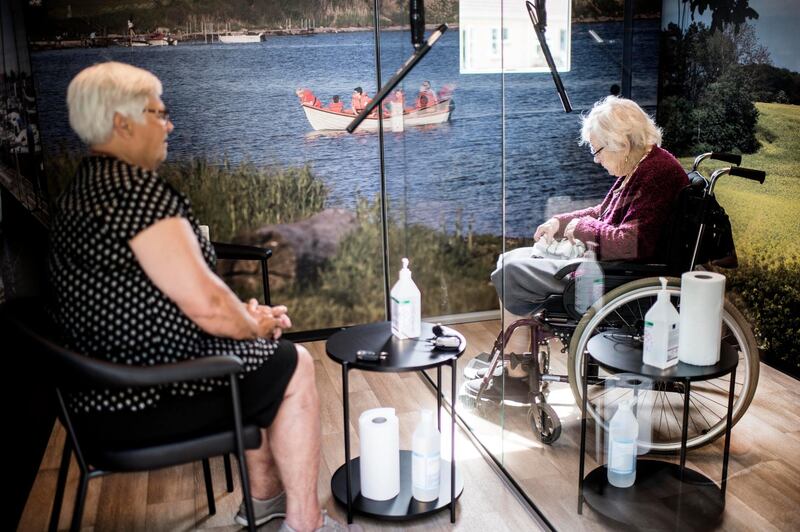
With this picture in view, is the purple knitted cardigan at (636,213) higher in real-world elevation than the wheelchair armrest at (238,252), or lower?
higher

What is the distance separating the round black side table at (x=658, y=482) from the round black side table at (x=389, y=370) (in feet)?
1.32

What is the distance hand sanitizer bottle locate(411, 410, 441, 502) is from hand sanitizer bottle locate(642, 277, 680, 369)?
67cm

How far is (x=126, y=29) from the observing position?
339cm

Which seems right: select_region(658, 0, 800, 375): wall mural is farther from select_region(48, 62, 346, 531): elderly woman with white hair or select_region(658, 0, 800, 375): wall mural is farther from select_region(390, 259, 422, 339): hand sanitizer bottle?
select_region(48, 62, 346, 531): elderly woman with white hair

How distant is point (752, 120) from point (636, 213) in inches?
19.0

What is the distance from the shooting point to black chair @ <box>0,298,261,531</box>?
150 centimetres

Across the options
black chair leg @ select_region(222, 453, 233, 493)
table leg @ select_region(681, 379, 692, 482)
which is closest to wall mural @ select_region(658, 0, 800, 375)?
table leg @ select_region(681, 379, 692, 482)

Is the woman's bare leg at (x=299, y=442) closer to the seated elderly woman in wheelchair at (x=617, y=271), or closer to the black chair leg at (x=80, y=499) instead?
the black chair leg at (x=80, y=499)

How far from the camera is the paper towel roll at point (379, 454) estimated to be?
220 cm

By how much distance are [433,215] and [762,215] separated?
2049mm

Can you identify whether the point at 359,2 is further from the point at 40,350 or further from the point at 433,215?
the point at 40,350

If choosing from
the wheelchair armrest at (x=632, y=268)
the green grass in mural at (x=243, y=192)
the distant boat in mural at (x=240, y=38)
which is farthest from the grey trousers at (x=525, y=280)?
the distant boat in mural at (x=240, y=38)

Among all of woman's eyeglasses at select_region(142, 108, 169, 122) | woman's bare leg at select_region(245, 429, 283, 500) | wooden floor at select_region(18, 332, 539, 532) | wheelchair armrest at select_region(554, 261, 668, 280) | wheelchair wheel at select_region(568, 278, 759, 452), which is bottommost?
wooden floor at select_region(18, 332, 539, 532)

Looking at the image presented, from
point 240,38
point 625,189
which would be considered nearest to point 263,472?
point 625,189
